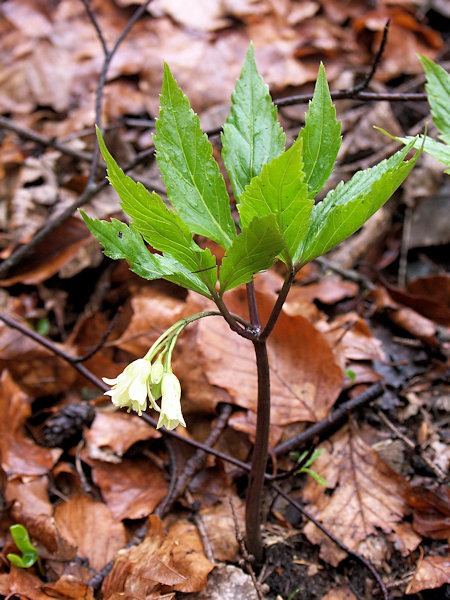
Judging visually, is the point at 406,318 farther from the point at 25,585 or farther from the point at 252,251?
the point at 25,585

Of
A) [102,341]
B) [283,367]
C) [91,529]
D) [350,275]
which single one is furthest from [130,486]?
[350,275]

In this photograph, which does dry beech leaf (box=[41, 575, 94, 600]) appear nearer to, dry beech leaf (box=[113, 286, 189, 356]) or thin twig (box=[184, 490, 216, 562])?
thin twig (box=[184, 490, 216, 562])

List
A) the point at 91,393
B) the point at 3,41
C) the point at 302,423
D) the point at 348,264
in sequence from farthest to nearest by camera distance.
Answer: the point at 3,41 → the point at 348,264 → the point at 91,393 → the point at 302,423

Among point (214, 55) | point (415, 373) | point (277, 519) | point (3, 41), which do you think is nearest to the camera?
point (277, 519)

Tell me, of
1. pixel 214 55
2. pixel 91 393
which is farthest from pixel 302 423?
pixel 214 55

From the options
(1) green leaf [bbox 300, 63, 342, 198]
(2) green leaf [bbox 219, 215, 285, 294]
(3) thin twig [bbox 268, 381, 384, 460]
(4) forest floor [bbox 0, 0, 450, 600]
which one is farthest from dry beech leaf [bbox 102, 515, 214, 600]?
(1) green leaf [bbox 300, 63, 342, 198]

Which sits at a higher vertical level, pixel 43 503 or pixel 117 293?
pixel 117 293

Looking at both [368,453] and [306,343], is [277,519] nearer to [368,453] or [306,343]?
[368,453]

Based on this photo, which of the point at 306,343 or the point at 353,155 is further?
the point at 353,155
